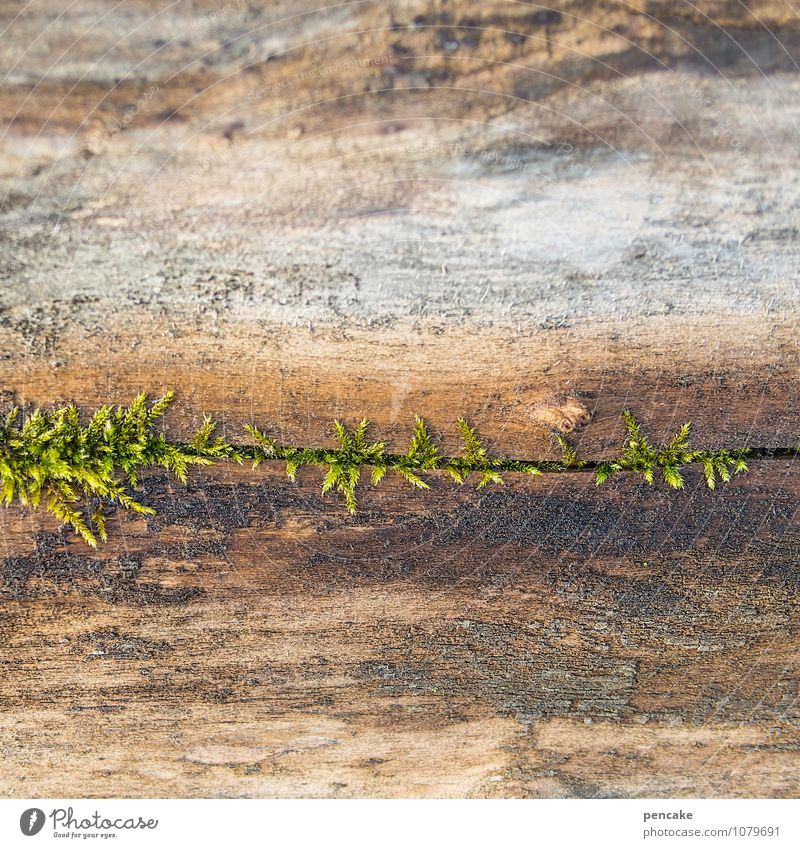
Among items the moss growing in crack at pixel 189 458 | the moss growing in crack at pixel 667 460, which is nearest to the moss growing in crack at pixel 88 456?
the moss growing in crack at pixel 189 458

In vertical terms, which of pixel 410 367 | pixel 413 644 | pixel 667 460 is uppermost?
pixel 410 367

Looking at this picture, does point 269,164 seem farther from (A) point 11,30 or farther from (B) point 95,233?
(A) point 11,30

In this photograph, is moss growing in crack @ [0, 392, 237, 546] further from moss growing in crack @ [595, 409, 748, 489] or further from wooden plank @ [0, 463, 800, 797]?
moss growing in crack @ [595, 409, 748, 489]

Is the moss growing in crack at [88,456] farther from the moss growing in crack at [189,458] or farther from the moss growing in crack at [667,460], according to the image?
the moss growing in crack at [667,460]

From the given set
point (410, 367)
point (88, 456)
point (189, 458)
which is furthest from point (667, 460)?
point (88, 456)

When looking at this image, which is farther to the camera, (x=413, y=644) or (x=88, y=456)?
(x=413, y=644)

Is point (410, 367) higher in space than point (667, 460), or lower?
higher

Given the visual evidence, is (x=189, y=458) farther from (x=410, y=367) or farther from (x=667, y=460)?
(x=667, y=460)

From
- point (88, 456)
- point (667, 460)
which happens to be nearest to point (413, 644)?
point (667, 460)

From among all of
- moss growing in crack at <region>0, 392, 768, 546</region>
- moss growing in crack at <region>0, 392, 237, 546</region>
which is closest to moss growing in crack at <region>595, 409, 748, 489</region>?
moss growing in crack at <region>0, 392, 768, 546</region>
